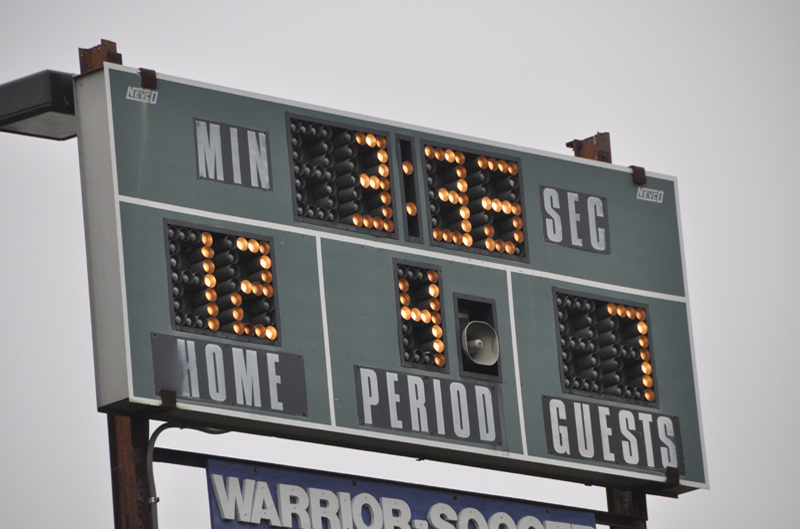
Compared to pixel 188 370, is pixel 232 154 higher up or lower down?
higher up

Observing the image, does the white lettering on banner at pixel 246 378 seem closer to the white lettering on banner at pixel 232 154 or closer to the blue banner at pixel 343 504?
the blue banner at pixel 343 504

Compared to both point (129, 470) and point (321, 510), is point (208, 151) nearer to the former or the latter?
point (129, 470)

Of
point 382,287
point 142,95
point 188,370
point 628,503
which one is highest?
point 142,95

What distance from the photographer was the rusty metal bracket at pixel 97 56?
15680 millimetres

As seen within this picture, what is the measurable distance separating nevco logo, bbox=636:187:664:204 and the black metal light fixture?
16.3 ft

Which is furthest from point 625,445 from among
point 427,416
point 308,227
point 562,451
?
point 308,227

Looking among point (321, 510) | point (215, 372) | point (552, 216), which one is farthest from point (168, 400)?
point (552, 216)

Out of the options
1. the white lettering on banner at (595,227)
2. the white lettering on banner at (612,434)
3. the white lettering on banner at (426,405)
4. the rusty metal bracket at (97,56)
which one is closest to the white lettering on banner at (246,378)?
the white lettering on banner at (426,405)

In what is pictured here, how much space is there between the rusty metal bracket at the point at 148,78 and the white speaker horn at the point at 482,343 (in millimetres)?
3022

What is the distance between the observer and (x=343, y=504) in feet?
53.2

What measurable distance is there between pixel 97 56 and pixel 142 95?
18.3 inches

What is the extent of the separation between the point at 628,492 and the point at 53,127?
5590 millimetres

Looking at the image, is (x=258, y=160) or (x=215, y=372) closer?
(x=215, y=372)

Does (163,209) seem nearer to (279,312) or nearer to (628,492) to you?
(279,312)
